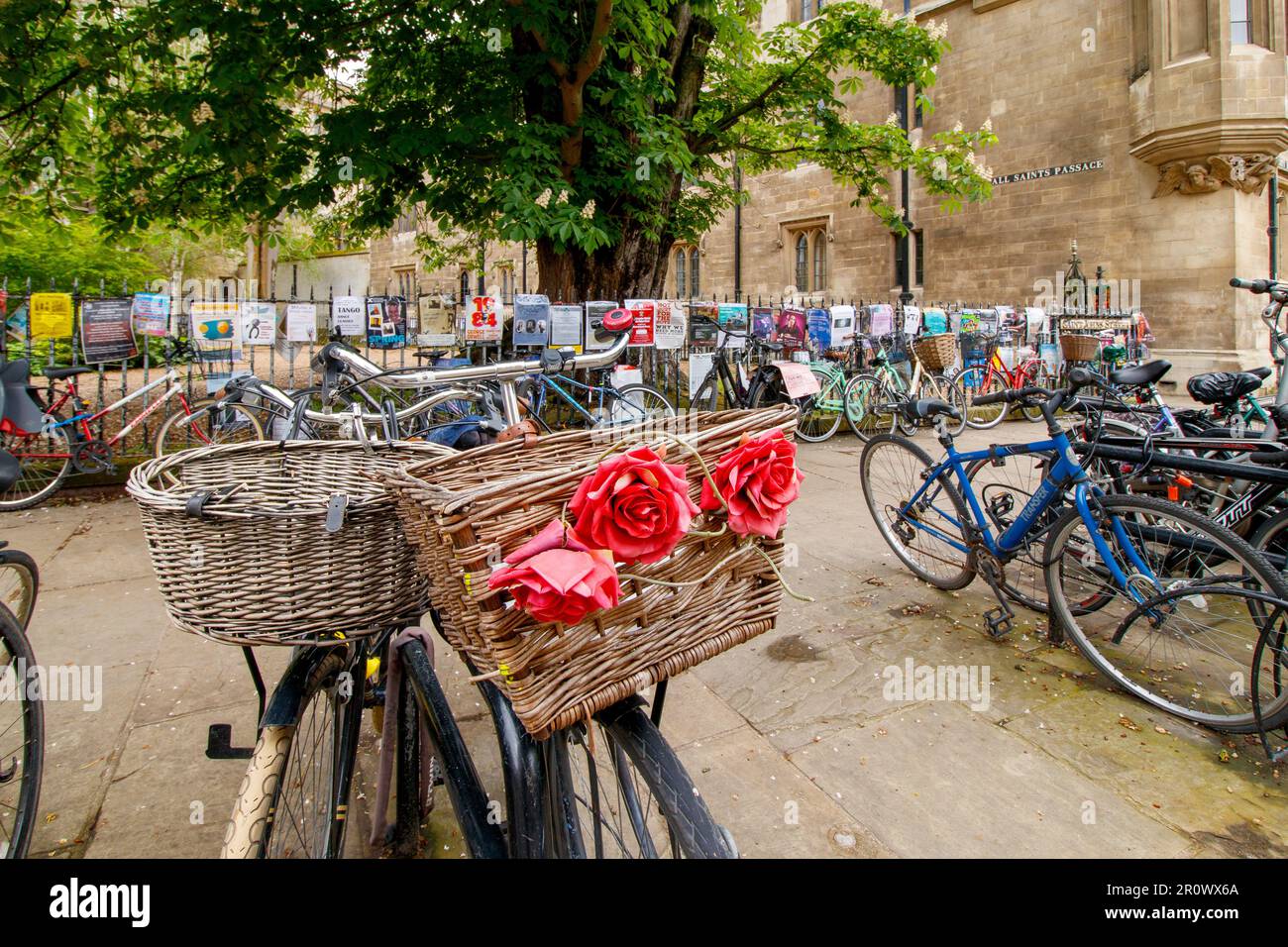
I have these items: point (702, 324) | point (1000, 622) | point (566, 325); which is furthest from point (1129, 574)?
point (702, 324)

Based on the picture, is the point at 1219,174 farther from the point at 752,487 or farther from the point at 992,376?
the point at 752,487

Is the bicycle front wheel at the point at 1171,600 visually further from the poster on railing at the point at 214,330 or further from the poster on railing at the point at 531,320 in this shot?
the poster on railing at the point at 214,330

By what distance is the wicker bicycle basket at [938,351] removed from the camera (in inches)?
399

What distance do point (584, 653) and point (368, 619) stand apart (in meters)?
0.51

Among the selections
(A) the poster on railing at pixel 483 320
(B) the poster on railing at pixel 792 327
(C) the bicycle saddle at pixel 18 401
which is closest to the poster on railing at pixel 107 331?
(A) the poster on railing at pixel 483 320

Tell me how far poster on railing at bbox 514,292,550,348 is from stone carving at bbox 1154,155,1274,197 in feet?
46.5

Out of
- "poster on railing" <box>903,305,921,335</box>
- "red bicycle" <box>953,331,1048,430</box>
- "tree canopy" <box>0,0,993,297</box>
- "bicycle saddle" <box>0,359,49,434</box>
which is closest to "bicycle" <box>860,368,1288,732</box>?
Result: "bicycle saddle" <box>0,359,49,434</box>

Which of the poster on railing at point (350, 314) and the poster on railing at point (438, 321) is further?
the poster on railing at point (438, 321)

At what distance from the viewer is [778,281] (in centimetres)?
2239

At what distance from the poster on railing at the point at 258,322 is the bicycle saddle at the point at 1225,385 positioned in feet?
24.5

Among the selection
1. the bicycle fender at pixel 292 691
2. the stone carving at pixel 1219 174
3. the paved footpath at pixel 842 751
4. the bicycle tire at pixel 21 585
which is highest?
the stone carving at pixel 1219 174

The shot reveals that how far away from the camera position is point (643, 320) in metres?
8.27

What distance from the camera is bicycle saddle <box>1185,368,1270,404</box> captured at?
3762mm

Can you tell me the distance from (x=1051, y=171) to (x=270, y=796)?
65.0 ft
